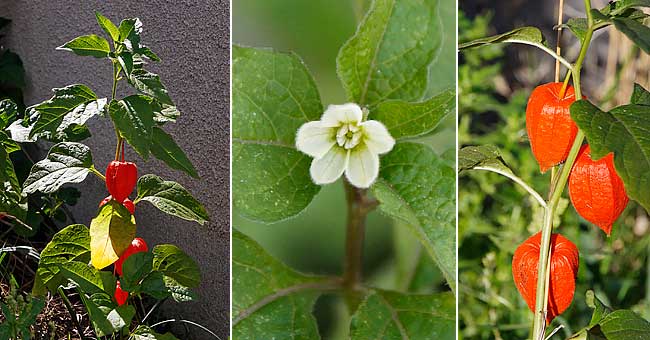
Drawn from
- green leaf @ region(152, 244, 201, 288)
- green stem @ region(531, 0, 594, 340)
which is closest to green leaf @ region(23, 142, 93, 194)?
green leaf @ region(152, 244, 201, 288)

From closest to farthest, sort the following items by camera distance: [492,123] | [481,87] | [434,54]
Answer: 1. [434,54]
2. [481,87]
3. [492,123]

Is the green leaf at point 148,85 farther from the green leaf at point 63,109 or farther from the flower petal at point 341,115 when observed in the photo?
the flower petal at point 341,115

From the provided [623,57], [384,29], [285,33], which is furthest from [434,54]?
[623,57]

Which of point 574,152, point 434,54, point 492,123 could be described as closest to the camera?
point 574,152

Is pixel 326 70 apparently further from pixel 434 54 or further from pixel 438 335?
pixel 438 335

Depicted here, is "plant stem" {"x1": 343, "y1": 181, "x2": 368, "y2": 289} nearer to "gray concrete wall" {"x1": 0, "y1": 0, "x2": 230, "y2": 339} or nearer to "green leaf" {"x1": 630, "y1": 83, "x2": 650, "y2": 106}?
"green leaf" {"x1": 630, "y1": 83, "x2": 650, "y2": 106}

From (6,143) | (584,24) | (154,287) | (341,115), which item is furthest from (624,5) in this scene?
(6,143)
